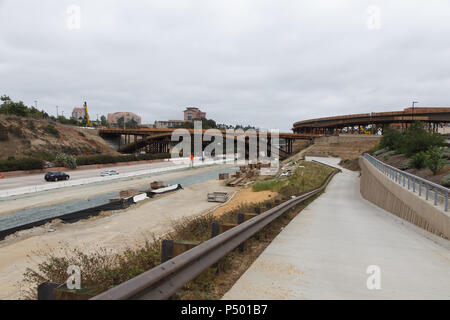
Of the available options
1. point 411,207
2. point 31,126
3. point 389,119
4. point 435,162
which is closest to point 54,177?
point 31,126

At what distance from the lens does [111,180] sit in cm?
4641

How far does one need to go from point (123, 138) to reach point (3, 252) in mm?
110517

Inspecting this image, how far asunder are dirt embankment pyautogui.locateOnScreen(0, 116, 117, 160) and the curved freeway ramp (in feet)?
218

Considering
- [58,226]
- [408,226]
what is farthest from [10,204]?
[408,226]

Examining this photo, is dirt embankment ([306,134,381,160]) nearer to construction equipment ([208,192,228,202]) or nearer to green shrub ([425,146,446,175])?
construction equipment ([208,192,228,202])

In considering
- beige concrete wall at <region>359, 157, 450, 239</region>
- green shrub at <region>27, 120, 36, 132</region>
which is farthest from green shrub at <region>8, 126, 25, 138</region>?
beige concrete wall at <region>359, 157, 450, 239</region>

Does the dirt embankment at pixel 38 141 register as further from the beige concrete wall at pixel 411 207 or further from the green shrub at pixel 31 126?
the beige concrete wall at pixel 411 207

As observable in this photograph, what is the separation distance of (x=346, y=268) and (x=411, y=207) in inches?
313

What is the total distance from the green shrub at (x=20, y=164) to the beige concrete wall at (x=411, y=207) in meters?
52.1

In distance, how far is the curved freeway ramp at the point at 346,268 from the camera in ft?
12.9

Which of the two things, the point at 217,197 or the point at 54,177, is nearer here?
the point at 217,197

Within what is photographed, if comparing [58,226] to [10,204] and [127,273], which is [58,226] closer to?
Answer: [10,204]

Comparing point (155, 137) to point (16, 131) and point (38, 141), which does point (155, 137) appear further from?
point (16, 131)

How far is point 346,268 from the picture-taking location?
4.97 meters
